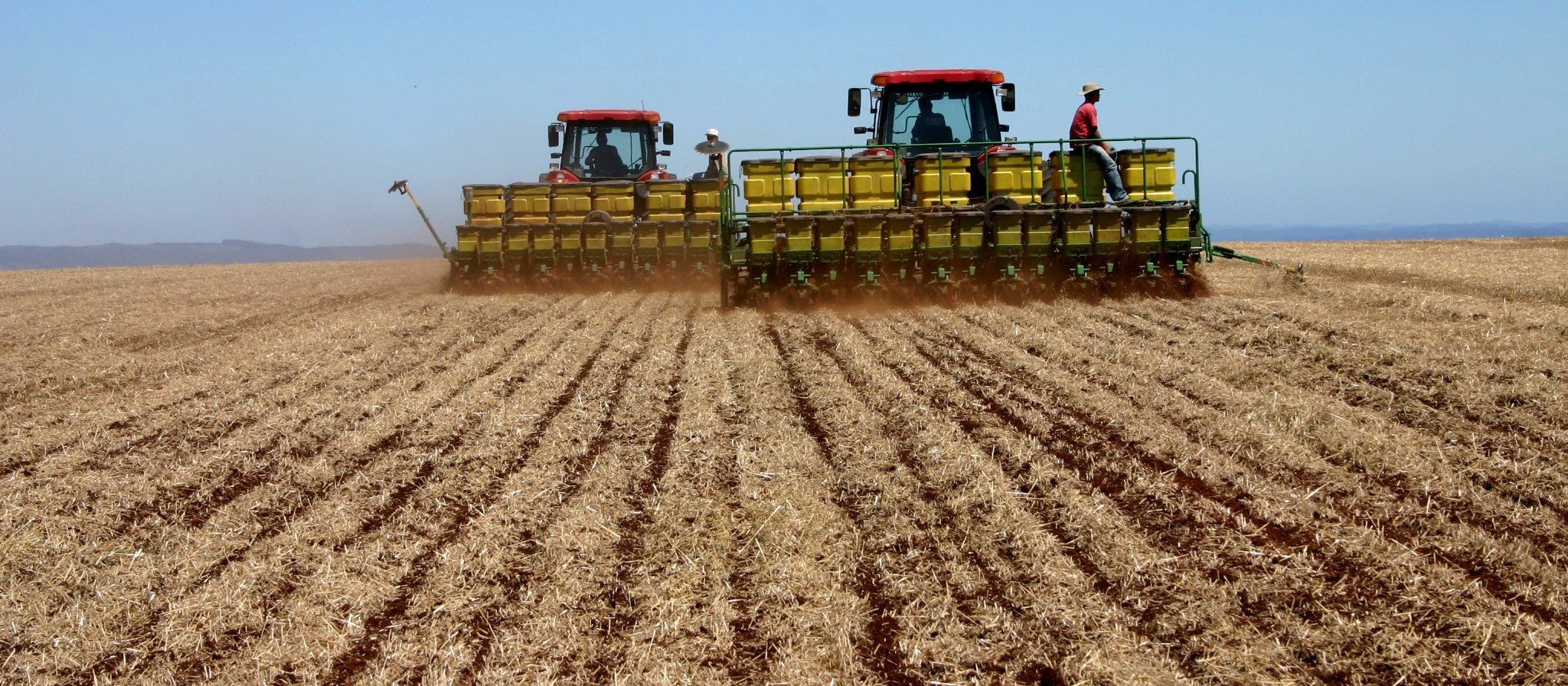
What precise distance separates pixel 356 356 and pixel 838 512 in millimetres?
6361

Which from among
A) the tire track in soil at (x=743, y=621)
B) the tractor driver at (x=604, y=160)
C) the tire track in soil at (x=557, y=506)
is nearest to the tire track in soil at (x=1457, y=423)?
the tire track in soil at (x=743, y=621)

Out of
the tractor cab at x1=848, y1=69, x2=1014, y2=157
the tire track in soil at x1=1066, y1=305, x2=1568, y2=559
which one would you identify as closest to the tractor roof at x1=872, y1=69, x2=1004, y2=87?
the tractor cab at x1=848, y1=69, x2=1014, y2=157

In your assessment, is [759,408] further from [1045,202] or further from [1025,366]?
[1045,202]

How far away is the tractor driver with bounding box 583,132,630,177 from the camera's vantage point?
62.3ft

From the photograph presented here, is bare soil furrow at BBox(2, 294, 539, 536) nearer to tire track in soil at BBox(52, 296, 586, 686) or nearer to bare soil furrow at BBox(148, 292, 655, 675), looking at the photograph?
tire track in soil at BBox(52, 296, 586, 686)

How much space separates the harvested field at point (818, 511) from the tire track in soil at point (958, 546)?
0.06ft

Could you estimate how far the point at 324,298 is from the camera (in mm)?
18250

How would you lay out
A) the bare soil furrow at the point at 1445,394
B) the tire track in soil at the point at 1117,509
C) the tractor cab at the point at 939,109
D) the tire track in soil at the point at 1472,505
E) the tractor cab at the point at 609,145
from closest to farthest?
the tire track in soil at the point at 1117,509
the tire track in soil at the point at 1472,505
the bare soil furrow at the point at 1445,394
the tractor cab at the point at 939,109
the tractor cab at the point at 609,145

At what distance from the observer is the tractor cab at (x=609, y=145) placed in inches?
744

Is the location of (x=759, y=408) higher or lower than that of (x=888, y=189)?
lower

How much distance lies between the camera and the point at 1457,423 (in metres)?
6.35

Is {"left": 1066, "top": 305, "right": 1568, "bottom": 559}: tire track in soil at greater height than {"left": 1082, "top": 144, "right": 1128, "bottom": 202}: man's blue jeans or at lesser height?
lesser

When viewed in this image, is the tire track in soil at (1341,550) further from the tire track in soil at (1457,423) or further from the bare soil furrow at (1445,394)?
the bare soil furrow at (1445,394)

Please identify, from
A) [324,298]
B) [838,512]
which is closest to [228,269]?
[324,298]
